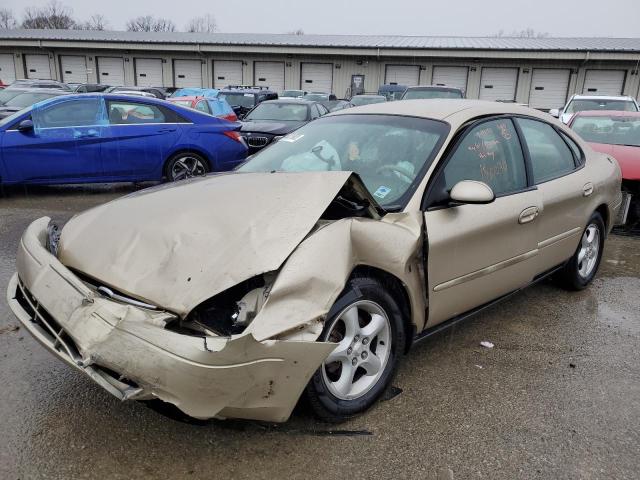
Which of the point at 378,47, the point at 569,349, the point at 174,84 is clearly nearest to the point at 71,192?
the point at 569,349

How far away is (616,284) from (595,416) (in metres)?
2.58

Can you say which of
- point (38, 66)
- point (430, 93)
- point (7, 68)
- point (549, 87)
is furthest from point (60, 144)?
point (7, 68)

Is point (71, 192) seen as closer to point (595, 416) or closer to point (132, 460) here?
point (132, 460)

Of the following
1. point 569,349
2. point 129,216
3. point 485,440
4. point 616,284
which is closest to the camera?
point 485,440

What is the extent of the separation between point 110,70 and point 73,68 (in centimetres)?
272

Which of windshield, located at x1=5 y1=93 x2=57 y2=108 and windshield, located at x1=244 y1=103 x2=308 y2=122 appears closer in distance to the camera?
windshield, located at x1=244 y1=103 x2=308 y2=122

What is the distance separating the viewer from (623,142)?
7.55 meters

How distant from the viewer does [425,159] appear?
3158 mm

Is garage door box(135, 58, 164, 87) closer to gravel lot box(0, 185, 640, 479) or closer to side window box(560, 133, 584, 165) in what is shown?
side window box(560, 133, 584, 165)

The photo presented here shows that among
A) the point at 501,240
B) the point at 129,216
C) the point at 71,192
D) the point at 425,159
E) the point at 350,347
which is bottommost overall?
the point at 71,192

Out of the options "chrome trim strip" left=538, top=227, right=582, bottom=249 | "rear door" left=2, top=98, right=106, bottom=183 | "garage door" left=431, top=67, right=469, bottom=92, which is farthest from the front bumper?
"garage door" left=431, top=67, right=469, bottom=92

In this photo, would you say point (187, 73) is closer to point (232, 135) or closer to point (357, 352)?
point (232, 135)

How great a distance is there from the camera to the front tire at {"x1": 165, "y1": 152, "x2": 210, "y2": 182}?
8.34m

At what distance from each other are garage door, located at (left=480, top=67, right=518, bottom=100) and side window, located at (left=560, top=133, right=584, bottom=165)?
97.8 ft
